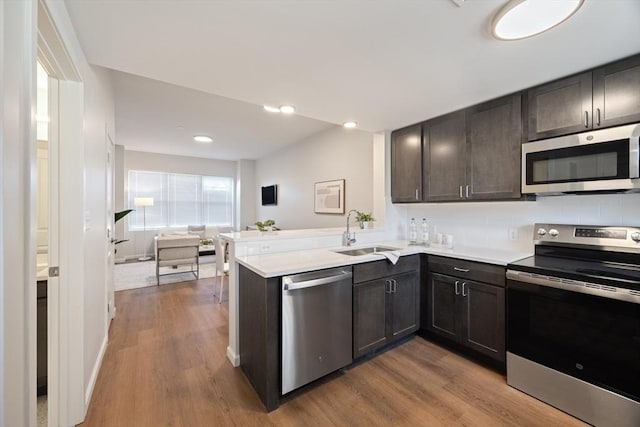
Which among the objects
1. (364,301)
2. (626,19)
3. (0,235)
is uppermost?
(626,19)

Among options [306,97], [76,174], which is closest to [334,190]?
[306,97]

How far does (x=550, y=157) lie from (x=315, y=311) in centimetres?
214

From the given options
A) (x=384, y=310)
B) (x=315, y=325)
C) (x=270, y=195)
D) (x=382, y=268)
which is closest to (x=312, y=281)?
(x=315, y=325)

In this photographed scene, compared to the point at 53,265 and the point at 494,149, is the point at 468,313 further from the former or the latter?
the point at 53,265

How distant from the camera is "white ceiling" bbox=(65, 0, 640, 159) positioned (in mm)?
1359

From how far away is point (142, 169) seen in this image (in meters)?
6.77

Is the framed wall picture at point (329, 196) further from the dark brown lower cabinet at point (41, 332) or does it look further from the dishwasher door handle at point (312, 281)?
the dark brown lower cabinet at point (41, 332)

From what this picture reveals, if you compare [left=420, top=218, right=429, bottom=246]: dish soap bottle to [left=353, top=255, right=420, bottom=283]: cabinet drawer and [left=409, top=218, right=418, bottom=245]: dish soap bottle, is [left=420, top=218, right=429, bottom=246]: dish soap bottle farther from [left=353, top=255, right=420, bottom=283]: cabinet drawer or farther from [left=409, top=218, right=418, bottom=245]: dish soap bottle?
[left=353, top=255, right=420, bottom=283]: cabinet drawer

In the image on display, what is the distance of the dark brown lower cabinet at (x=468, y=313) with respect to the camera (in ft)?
6.99

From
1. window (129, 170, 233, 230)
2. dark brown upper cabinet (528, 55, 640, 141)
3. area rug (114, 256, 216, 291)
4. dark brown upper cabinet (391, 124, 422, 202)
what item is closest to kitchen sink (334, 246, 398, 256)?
dark brown upper cabinet (391, 124, 422, 202)

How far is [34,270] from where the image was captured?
2.93 ft

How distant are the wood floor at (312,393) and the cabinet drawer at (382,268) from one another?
0.75 metres

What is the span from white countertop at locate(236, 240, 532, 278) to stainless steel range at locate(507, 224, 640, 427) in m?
0.26

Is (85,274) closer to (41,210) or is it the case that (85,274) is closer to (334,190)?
(41,210)
